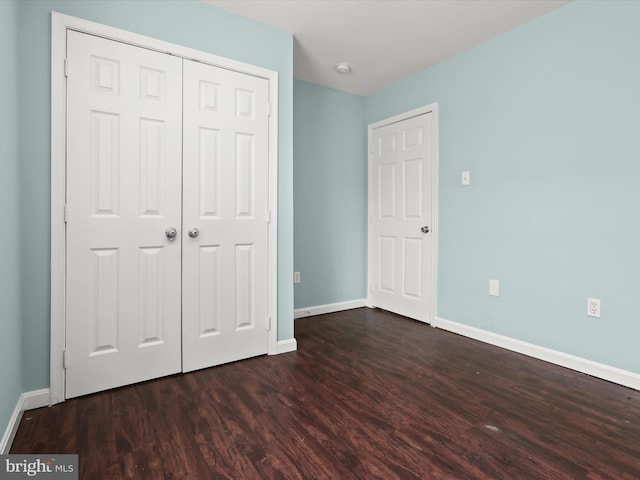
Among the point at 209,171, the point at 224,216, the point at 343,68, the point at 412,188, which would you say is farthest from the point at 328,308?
the point at 343,68

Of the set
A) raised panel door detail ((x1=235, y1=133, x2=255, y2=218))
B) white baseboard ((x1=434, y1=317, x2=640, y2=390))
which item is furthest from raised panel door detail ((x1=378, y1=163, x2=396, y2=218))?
raised panel door detail ((x1=235, y1=133, x2=255, y2=218))

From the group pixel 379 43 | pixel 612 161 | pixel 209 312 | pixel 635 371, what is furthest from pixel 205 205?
pixel 635 371

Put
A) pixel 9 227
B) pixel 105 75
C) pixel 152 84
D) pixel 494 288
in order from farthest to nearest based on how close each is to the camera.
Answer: pixel 494 288, pixel 152 84, pixel 105 75, pixel 9 227

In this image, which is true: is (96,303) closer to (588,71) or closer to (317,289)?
(317,289)

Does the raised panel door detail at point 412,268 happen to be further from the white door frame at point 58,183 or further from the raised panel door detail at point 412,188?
the white door frame at point 58,183

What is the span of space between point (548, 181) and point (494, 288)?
910 mm

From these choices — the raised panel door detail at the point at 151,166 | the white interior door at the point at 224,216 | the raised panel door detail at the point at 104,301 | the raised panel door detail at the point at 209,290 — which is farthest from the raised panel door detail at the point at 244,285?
the raised panel door detail at the point at 104,301

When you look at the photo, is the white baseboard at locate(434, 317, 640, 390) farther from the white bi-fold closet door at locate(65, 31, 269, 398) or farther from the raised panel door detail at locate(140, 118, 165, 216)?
the raised panel door detail at locate(140, 118, 165, 216)

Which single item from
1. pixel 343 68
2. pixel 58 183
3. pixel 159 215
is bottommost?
pixel 159 215

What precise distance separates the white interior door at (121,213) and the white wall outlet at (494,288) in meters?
2.39

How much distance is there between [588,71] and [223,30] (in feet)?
7.91

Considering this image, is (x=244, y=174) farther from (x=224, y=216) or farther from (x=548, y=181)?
(x=548, y=181)

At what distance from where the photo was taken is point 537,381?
2.25 meters

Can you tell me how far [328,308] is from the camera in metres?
3.90
